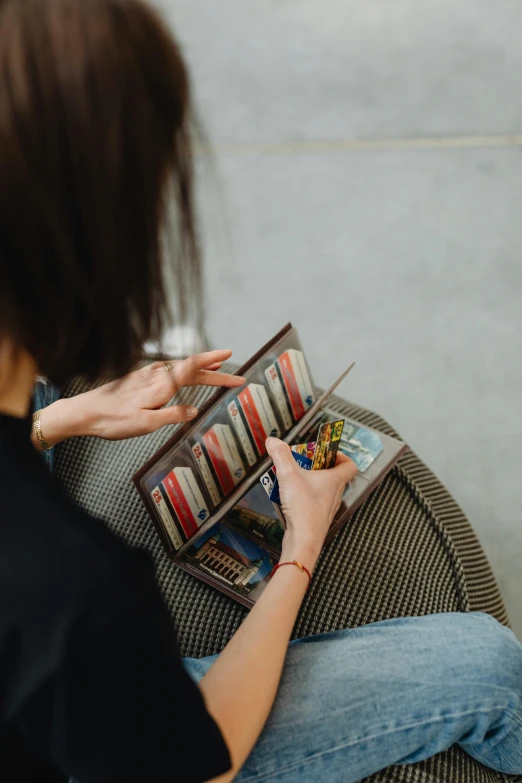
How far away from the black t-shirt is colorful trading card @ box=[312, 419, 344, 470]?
45 centimetres

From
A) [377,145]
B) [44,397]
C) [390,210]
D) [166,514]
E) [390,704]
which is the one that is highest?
[377,145]

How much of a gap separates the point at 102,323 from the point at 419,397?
116 cm

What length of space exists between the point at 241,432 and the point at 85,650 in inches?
22.2

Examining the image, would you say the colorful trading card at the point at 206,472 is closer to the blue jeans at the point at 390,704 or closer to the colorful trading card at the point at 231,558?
the colorful trading card at the point at 231,558

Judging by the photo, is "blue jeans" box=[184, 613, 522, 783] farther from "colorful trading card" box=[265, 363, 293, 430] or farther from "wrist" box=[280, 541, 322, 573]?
"colorful trading card" box=[265, 363, 293, 430]

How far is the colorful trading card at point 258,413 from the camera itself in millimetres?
1028

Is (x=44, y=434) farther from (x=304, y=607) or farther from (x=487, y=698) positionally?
(x=487, y=698)

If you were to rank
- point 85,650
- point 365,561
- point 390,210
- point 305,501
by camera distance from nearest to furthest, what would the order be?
point 85,650, point 305,501, point 365,561, point 390,210

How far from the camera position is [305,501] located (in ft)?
2.95

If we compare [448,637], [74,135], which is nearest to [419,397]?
[448,637]

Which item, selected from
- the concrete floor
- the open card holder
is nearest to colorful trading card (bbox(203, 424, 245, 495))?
the open card holder

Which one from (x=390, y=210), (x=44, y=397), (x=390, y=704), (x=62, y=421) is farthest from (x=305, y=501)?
(x=390, y=210)

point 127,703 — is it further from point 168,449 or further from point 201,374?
point 201,374

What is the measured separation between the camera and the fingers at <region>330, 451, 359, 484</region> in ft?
3.24
